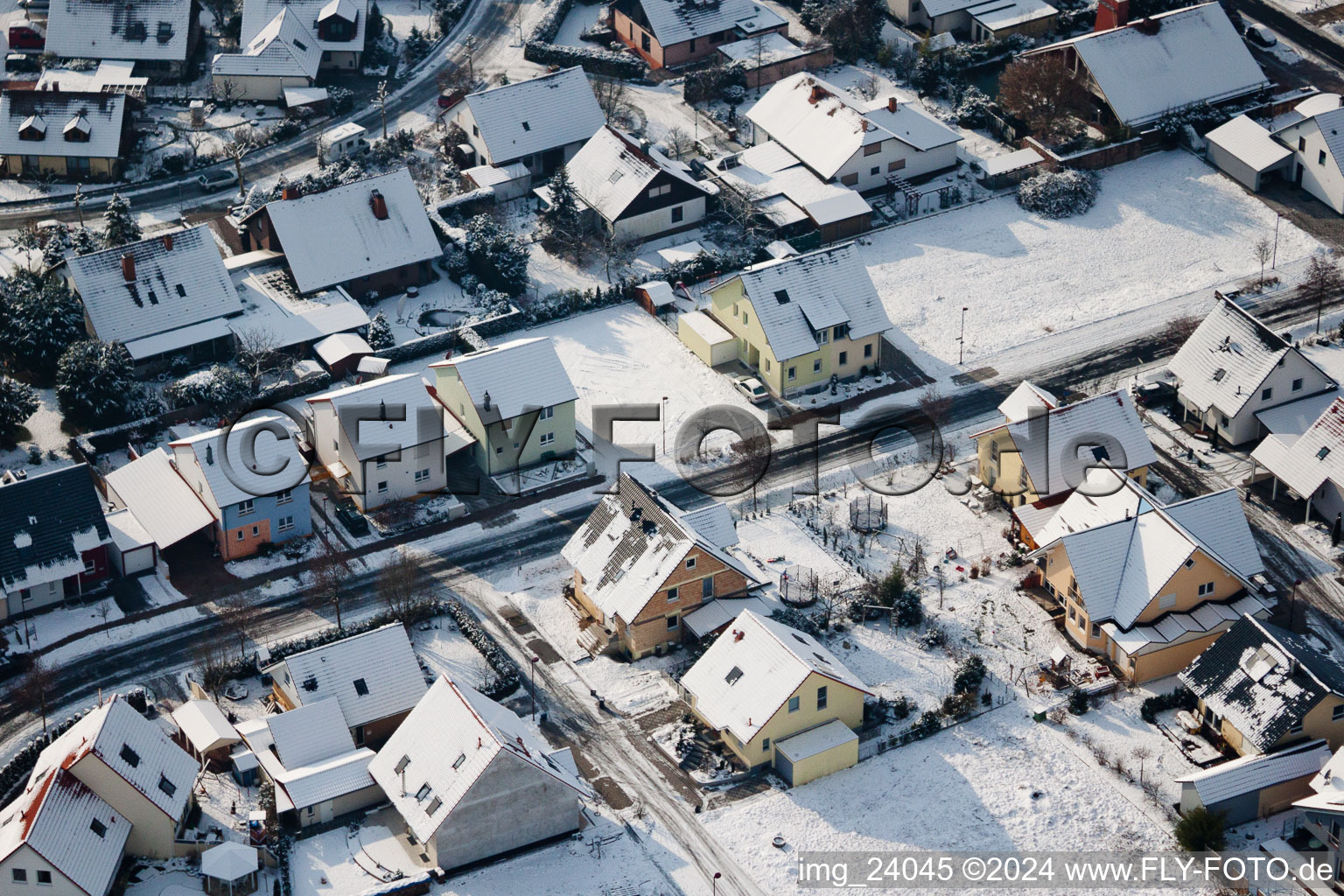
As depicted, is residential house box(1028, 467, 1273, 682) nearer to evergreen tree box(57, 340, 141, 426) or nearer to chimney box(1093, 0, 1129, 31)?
evergreen tree box(57, 340, 141, 426)

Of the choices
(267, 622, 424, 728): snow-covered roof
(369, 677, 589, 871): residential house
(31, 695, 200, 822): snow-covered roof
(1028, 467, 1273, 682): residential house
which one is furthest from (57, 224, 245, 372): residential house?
(1028, 467, 1273, 682): residential house

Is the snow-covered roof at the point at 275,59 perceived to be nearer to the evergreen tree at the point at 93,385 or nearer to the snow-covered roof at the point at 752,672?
the evergreen tree at the point at 93,385

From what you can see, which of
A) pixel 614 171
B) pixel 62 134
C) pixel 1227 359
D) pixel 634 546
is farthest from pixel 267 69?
pixel 1227 359

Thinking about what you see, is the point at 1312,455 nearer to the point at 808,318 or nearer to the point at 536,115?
the point at 808,318

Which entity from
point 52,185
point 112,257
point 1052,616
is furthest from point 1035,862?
point 52,185

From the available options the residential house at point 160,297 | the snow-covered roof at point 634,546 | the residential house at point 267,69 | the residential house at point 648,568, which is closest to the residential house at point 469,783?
the residential house at point 648,568

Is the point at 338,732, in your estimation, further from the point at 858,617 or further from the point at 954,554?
the point at 954,554
